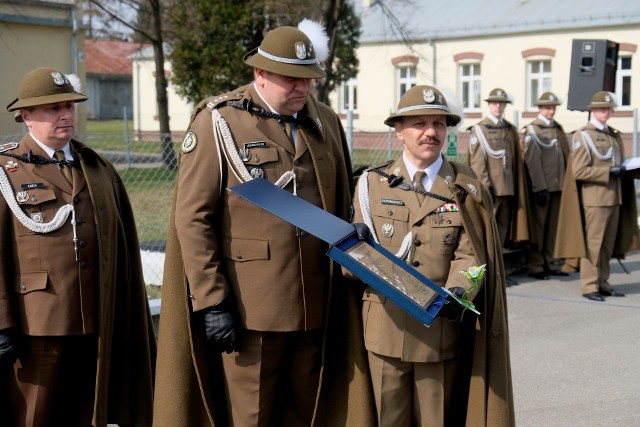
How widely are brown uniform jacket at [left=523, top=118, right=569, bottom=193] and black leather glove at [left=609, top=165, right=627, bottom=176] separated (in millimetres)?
Answer: 1619

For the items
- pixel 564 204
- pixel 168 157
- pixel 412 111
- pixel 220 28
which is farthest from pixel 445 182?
pixel 220 28

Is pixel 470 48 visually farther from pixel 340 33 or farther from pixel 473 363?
pixel 473 363

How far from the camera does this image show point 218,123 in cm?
412

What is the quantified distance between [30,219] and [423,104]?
1904 mm

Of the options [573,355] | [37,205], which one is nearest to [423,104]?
[37,205]

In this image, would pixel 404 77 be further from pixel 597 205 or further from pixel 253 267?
pixel 253 267

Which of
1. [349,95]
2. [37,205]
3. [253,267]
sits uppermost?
[349,95]

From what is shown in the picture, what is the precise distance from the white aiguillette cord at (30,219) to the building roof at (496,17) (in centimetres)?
2382

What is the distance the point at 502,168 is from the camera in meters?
10.2

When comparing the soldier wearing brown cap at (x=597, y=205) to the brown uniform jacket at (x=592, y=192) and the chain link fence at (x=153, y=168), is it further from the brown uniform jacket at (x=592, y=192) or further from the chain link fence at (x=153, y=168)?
the chain link fence at (x=153, y=168)

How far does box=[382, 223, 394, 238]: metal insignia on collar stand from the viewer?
4.16 meters

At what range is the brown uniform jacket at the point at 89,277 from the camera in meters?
4.23

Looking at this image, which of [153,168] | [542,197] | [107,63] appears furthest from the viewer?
[107,63]

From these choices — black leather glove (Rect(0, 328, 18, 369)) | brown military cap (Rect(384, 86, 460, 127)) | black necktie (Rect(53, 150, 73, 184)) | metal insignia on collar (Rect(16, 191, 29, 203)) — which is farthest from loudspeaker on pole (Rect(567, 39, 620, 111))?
black leather glove (Rect(0, 328, 18, 369))
